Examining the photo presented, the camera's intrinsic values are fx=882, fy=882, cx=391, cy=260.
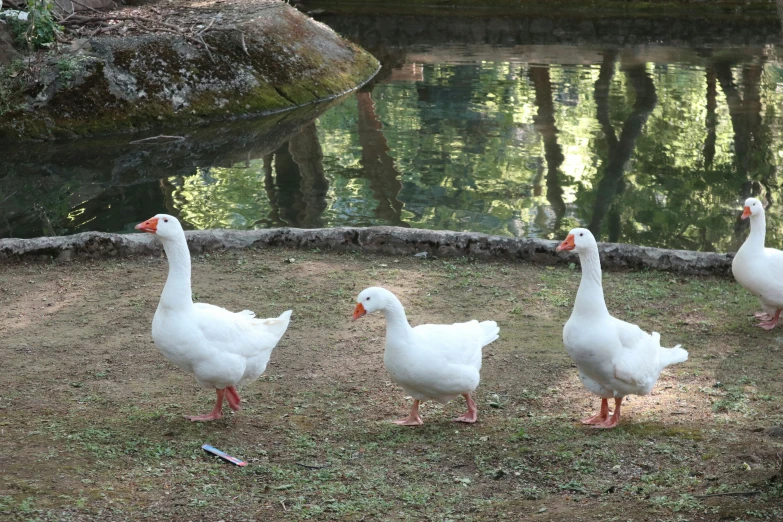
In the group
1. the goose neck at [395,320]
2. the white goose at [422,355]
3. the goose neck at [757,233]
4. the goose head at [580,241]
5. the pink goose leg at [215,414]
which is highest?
the goose head at [580,241]

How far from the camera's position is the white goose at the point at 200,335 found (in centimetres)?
561

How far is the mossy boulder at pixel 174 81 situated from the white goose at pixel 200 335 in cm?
1015

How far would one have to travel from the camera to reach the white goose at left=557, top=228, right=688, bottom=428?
5570 millimetres

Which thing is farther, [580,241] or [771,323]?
[771,323]

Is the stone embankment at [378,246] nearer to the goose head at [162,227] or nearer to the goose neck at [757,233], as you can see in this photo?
the goose neck at [757,233]

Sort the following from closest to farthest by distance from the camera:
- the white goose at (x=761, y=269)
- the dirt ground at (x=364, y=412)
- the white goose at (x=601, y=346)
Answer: the dirt ground at (x=364, y=412)
the white goose at (x=601, y=346)
the white goose at (x=761, y=269)

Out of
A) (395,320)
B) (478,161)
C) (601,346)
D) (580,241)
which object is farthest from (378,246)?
(478,161)

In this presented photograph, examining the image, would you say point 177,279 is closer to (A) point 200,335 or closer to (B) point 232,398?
(A) point 200,335

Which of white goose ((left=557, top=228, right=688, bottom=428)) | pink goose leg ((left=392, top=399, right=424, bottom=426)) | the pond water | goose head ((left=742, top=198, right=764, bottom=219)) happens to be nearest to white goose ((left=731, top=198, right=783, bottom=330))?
goose head ((left=742, top=198, right=764, bottom=219))

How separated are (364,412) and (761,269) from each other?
3734mm

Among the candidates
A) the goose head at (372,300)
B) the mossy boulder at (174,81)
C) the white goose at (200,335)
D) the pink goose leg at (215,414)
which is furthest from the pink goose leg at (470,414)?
the mossy boulder at (174,81)

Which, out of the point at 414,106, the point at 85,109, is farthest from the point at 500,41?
the point at 85,109

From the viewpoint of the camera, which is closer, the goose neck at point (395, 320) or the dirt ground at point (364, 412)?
the dirt ground at point (364, 412)

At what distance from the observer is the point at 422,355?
562 centimetres
